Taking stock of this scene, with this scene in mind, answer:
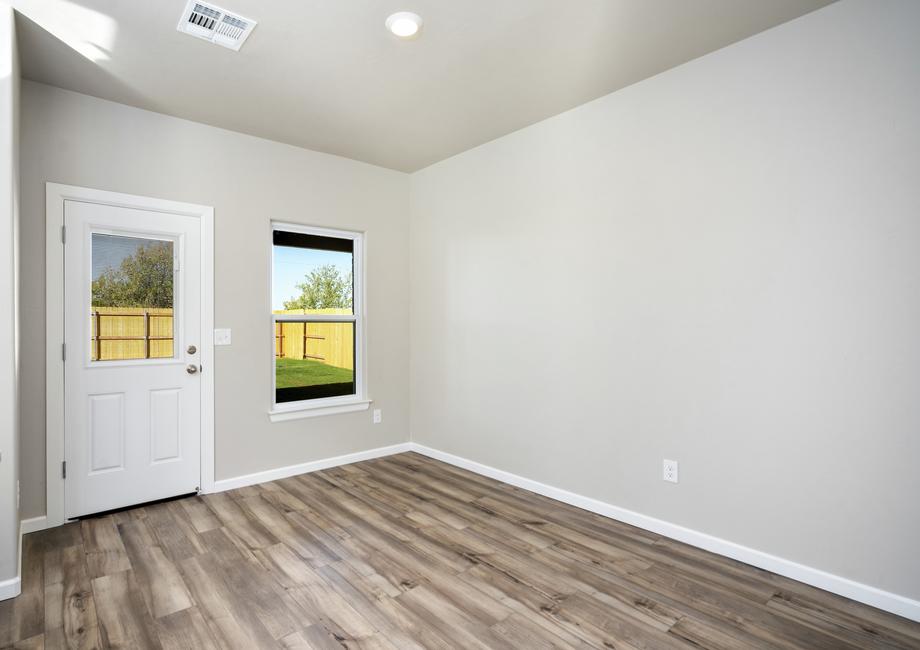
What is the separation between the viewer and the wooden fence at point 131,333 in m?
3.21

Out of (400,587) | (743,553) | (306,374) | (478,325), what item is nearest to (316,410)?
(306,374)

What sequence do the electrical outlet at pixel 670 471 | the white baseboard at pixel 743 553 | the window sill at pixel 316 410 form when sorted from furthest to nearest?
1. the window sill at pixel 316 410
2. the electrical outlet at pixel 670 471
3. the white baseboard at pixel 743 553

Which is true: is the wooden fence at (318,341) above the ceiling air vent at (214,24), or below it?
below

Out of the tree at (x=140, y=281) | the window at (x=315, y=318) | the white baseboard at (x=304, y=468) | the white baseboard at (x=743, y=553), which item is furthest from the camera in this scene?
the window at (x=315, y=318)

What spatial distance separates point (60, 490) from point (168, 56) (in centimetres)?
268

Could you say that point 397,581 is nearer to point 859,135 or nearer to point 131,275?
point 131,275

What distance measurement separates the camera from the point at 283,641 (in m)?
1.95

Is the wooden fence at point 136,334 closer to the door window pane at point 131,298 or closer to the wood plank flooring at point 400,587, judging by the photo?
the door window pane at point 131,298

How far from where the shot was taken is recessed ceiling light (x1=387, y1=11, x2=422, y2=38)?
232cm

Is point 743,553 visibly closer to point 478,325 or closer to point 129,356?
point 478,325

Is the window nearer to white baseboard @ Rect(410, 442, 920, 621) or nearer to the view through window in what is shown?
the view through window

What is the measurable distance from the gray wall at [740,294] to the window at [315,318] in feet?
4.85

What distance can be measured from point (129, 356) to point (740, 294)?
3826mm

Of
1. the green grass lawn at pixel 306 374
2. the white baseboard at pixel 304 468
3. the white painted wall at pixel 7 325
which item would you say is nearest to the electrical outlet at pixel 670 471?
the white baseboard at pixel 304 468
